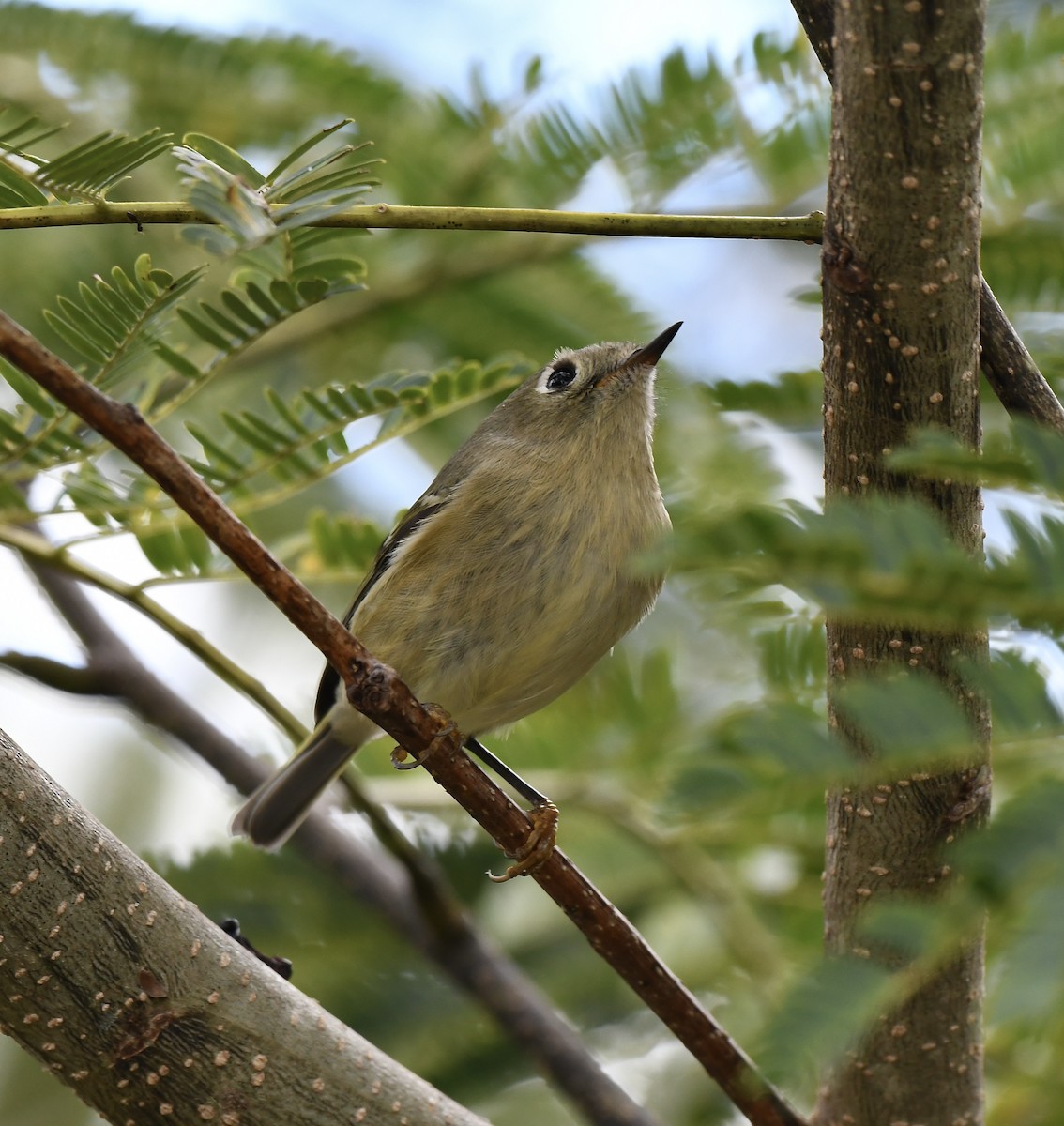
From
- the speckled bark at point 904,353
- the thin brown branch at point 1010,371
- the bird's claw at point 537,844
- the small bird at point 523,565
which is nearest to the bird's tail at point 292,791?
the small bird at point 523,565

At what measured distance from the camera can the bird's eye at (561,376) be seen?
122 inches

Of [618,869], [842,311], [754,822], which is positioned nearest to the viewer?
[842,311]

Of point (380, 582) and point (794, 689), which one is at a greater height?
point (380, 582)

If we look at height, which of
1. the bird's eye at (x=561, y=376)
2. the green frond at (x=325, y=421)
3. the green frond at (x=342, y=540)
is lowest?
the bird's eye at (x=561, y=376)

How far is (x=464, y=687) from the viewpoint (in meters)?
2.70

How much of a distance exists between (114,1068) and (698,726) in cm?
141

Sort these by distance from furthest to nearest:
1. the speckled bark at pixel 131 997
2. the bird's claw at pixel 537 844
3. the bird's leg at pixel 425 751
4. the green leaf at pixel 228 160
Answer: the bird's claw at pixel 537 844 → the bird's leg at pixel 425 751 → the speckled bark at pixel 131 997 → the green leaf at pixel 228 160

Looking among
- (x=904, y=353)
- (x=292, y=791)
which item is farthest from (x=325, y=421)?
(x=292, y=791)

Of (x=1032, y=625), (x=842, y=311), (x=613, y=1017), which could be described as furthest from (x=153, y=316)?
(x=613, y=1017)

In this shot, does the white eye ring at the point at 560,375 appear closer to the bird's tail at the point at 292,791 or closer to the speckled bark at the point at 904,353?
the bird's tail at the point at 292,791

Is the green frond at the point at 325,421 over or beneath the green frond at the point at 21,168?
beneath

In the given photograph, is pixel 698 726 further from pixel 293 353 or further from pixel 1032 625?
pixel 1032 625

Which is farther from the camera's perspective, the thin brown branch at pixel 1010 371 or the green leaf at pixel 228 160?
the thin brown branch at pixel 1010 371

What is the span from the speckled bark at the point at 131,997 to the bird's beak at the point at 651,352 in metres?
1.67
